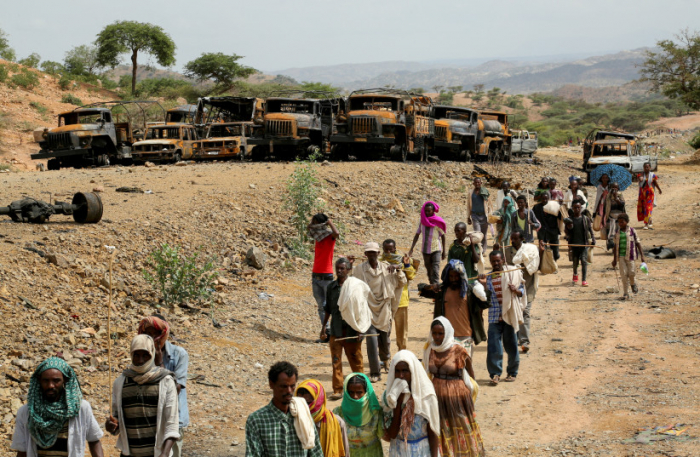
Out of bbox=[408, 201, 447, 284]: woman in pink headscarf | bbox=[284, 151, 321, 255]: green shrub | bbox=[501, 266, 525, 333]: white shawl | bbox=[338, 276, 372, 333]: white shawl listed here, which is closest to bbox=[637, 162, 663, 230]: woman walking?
bbox=[284, 151, 321, 255]: green shrub

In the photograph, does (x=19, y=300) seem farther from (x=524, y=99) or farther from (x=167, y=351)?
(x=524, y=99)

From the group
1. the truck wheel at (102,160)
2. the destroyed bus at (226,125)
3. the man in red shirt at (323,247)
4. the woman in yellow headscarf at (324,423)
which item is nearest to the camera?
the woman in yellow headscarf at (324,423)

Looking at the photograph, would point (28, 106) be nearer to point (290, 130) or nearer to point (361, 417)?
point (290, 130)

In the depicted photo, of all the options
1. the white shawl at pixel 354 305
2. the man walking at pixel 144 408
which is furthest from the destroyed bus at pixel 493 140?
the man walking at pixel 144 408

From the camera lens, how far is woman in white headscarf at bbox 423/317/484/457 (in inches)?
211

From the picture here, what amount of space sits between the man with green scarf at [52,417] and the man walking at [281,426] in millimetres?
928

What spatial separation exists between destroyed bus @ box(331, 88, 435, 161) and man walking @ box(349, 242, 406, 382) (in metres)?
16.4

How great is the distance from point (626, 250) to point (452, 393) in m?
6.42

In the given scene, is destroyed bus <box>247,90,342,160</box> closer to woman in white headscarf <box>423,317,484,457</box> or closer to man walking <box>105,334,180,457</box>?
woman in white headscarf <box>423,317,484,457</box>

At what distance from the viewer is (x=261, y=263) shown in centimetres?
1313

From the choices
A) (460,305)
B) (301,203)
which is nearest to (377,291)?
(460,305)

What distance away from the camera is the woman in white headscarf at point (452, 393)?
211 inches

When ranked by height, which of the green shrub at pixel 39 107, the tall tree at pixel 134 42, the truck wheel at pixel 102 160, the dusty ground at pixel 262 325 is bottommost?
the dusty ground at pixel 262 325

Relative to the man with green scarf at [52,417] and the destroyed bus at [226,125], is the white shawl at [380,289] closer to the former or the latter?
the man with green scarf at [52,417]
